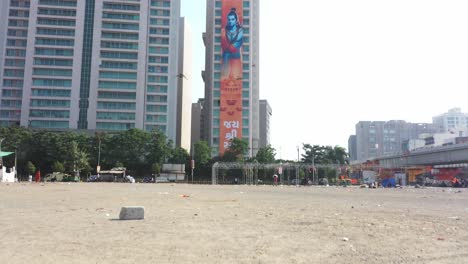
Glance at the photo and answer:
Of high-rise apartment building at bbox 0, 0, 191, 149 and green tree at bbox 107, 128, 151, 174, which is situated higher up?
high-rise apartment building at bbox 0, 0, 191, 149

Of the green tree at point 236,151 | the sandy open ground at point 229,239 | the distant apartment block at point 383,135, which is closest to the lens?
the sandy open ground at point 229,239

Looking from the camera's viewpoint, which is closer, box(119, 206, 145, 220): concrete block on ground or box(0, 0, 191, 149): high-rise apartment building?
box(119, 206, 145, 220): concrete block on ground

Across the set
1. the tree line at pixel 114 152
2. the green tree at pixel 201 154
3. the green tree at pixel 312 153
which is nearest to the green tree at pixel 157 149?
the tree line at pixel 114 152

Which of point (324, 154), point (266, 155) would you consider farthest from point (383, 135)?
point (266, 155)

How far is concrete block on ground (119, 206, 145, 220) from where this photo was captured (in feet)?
38.9

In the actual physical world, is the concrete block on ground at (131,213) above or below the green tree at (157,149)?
below

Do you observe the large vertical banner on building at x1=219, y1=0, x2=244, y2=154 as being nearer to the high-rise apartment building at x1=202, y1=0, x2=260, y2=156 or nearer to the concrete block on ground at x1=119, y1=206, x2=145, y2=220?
the high-rise apartment building at x1=202, y1=0, x2=260, y2=156

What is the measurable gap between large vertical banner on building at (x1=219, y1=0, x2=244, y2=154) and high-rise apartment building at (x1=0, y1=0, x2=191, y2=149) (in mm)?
13871

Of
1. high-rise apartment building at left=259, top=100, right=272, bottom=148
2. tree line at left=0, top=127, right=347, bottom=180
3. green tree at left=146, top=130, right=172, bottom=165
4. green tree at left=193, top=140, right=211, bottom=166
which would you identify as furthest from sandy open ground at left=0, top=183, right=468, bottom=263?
high-rise apartment building at left=259, top=100, right=272, bottom=148

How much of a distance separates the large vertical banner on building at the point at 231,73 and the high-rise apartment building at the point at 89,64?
45.5ft

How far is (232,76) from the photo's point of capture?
11356cm

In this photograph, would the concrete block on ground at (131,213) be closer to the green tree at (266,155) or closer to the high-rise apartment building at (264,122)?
the green tree at (266,155)

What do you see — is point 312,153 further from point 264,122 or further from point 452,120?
point 452,120

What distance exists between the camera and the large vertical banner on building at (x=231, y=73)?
367 feet
